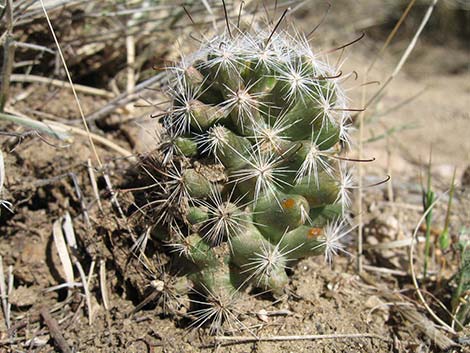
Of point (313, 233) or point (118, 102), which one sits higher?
point (118, 102)

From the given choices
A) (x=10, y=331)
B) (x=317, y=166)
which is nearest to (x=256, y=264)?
(x=317, y=166)

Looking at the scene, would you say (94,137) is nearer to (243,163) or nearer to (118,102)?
(118,102)

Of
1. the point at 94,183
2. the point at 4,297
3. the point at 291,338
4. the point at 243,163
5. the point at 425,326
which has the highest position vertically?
the point at 243,163

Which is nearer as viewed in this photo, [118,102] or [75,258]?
[75,258]

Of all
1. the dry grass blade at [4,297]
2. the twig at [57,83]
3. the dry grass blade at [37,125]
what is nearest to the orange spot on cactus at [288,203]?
the dry grass blade at [37,125]

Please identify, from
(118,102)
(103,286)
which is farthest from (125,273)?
(118,102)

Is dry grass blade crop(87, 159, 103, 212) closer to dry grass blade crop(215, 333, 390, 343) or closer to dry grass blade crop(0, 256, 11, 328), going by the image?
dry grass blade crop(0, 256, 11, 328)

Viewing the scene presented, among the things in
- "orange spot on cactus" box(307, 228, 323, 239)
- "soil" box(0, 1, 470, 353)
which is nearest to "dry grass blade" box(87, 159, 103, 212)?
"soil" box(0, 1, 470, 353)
